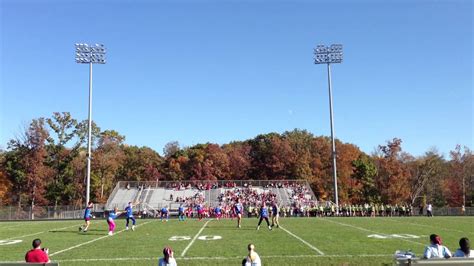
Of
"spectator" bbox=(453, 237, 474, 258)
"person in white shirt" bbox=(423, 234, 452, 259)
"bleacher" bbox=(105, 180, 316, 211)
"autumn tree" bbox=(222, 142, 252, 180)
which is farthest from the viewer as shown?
"autumn tree" bbox=(222, 142, 252, 180)

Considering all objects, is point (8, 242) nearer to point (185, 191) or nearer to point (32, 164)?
point (185, 191)

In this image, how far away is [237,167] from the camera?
8706cm

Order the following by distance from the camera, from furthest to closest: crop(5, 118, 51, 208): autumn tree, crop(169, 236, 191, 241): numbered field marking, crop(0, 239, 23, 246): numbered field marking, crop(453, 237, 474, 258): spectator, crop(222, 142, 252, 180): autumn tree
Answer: crop(222, 142, 252, 180): autumn tree
crop(5, 118, 51, 208): autumn tree
crop(169, 236, 191, 241): numbered field marking
crop(0, 239, 23, 246): numbered field marking
crop(453, 237, 474, 258): spectator

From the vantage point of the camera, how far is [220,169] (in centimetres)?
8562

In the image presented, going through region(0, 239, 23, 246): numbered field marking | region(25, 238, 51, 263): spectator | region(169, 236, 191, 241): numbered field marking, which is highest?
region(25, 238, 51, 263): spectator

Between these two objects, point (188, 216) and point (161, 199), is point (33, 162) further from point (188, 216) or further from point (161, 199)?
point (188, 216)

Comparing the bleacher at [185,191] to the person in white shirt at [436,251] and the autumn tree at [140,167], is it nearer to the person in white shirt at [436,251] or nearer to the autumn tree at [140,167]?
the autumn tree at [140,167]

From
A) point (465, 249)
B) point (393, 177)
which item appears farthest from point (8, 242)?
point (393, 177)

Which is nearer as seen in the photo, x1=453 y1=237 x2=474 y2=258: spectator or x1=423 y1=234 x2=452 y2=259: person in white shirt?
x1=453 y1=237 x2=474 y2=258: spectator

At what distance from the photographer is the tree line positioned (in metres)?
67.5

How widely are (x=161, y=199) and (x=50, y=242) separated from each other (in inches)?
1319

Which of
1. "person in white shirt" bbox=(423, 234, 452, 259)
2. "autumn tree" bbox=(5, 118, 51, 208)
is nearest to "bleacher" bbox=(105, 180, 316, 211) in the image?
"autumn tree" bbox=(5, 118, 51, 208)

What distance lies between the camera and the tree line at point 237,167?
67500 millimetres

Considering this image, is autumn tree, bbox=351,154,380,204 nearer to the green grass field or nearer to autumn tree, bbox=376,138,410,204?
autumn tree, bbox=376,138,410,204
